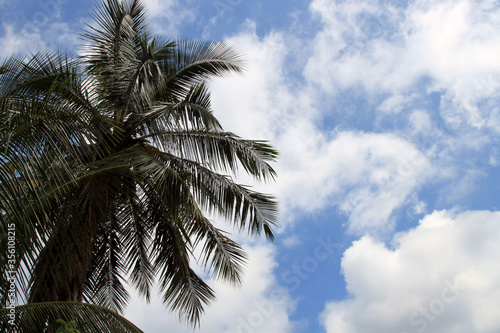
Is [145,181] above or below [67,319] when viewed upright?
above

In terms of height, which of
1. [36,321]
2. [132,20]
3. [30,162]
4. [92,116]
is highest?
[132,20]

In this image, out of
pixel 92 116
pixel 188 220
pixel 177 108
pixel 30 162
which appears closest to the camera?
pixel 30 162

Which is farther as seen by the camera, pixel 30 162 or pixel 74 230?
pixel 74 230

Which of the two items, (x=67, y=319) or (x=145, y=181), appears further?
(x=145, y=181)

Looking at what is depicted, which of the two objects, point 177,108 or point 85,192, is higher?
point 177,108

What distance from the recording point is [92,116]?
175 inches

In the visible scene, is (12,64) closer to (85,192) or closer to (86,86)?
(85,192)

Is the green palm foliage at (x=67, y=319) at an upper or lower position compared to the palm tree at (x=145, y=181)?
lower

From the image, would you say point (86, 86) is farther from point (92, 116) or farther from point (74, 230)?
point (74, 230)

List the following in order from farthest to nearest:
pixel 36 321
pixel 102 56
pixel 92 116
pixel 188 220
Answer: pixel 102 56, pixel 188 220, pixel 36 321, pixel 92 116

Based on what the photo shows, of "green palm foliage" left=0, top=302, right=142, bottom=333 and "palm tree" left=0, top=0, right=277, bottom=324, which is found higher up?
"palm tree" left=0, top=0, right=277, bottom=324

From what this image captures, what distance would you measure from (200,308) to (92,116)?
18.4 feet

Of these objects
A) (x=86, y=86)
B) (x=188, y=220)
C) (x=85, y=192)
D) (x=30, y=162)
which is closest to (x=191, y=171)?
(x=188, y=220)

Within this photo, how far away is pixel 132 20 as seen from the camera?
32.9ft
